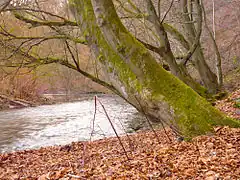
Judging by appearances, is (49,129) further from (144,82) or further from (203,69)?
(144,82)

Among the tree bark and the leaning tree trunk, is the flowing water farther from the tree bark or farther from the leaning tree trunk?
the leaning tree trunk

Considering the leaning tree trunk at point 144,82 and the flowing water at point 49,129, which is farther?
the flowing water at point 49,129

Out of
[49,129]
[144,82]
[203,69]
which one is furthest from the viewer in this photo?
[49,129]

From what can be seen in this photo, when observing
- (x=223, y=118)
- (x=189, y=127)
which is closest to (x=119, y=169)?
(x=189, y=127)

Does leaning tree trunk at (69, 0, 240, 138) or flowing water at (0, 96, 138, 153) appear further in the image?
flowing water at (0, 96, 138, 153)

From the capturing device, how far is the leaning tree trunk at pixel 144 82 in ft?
14.3

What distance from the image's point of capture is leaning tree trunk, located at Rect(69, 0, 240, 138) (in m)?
4.36

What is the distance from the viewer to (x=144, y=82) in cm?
453

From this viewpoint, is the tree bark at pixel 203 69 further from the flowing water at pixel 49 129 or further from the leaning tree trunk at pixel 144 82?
the leaning tree trunk at pixel 144 82

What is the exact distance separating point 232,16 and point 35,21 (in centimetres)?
1996

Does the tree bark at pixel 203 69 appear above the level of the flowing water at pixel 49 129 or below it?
above

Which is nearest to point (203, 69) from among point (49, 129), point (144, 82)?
point (144, 82)

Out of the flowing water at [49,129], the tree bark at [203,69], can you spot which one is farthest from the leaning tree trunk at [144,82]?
the tree bark at [203,69]

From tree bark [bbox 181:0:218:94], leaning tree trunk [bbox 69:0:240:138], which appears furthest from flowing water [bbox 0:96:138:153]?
leaning tree trunk [bbox 69:0:240:138]
